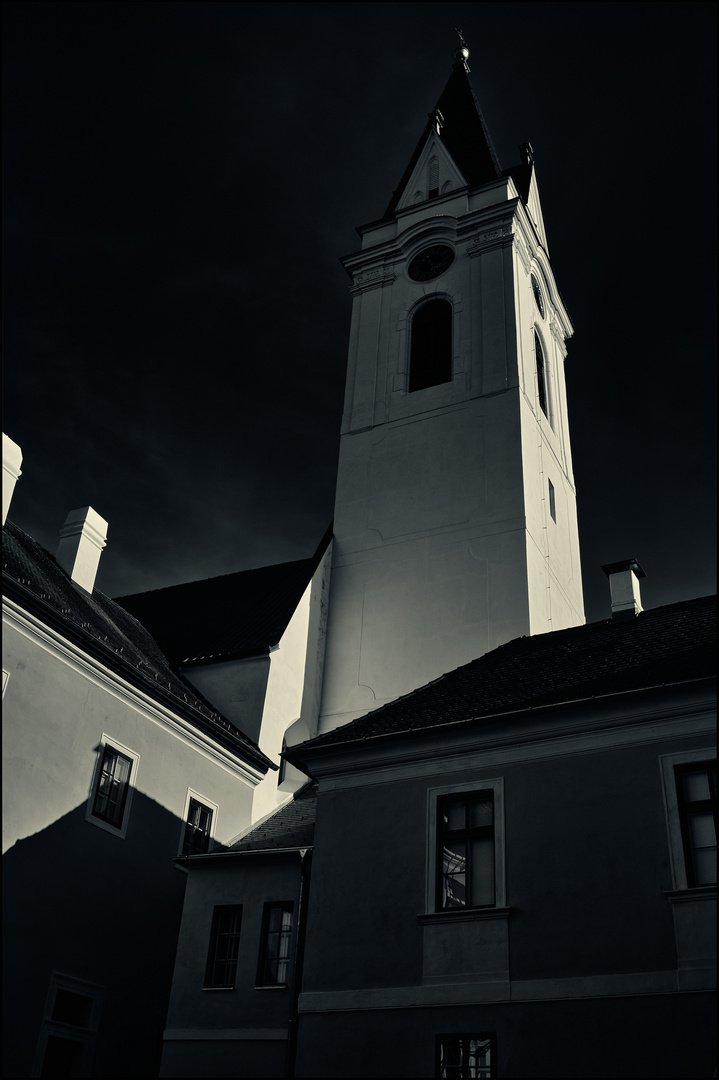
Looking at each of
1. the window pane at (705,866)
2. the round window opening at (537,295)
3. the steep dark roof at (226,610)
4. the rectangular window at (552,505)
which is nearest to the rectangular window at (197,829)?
the steep dark roof at (226,610)

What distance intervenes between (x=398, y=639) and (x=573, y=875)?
43.9 ft

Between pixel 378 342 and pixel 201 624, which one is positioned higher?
pixel 378 342

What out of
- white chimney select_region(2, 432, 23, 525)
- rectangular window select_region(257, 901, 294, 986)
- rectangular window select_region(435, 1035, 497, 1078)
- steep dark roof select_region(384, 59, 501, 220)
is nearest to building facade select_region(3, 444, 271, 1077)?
white chimney select_region(2, 432, 23, 525)

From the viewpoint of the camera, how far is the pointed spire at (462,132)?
35.2 metres

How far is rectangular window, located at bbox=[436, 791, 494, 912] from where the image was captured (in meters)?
12.5

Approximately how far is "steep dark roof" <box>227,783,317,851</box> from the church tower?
6422 mm

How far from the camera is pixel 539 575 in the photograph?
82.0 ft

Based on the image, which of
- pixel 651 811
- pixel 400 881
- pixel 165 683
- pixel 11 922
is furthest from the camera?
pixel 165 683

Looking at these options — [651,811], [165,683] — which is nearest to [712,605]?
[651,811]

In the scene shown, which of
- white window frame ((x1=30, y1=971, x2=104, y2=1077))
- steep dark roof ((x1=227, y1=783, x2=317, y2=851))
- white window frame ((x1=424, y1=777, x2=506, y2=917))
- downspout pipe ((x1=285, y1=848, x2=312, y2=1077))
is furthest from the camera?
steep dark roof ((x1=227, y1=783, x2=317, y2=851))

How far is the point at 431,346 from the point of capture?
30.4m

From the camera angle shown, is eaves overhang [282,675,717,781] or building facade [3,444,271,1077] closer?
eaves overhang [282,675,717,781]

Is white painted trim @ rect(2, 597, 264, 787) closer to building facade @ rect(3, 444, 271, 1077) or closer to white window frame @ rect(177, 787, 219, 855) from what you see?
building facade @ rect(3, 444, 271, 1077)

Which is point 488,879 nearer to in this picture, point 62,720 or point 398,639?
point 62,720
